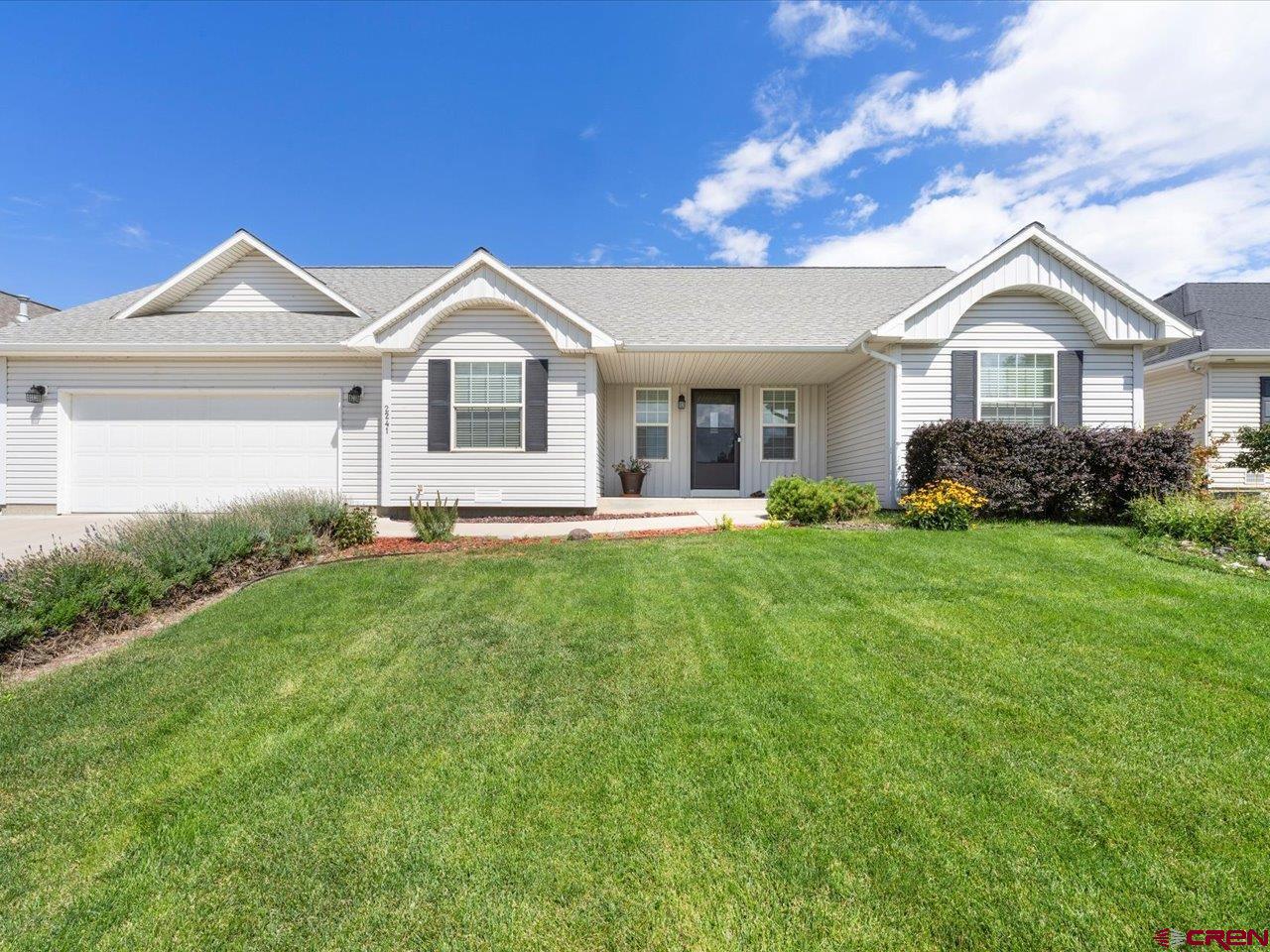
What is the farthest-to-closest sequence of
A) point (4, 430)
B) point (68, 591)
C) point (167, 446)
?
point (167, 446)
point (4, 430)
point (68, 591)

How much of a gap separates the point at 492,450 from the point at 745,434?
5.79 m

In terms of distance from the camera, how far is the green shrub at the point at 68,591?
3967 millimetres

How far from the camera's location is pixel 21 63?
368 inches

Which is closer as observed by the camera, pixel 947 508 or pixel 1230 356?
pixel 947 508

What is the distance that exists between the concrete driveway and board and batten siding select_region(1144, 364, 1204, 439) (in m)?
20.3

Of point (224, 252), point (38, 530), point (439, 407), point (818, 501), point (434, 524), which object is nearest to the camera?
point (434, 524)

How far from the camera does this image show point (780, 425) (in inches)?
485

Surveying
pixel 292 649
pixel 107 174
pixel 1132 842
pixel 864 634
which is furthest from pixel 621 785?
pixel 107 174

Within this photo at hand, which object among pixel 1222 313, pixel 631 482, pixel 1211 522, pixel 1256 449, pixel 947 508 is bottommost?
pixel 1211 522

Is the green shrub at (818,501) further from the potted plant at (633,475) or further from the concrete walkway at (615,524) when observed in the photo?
the potted plant at (633,475)

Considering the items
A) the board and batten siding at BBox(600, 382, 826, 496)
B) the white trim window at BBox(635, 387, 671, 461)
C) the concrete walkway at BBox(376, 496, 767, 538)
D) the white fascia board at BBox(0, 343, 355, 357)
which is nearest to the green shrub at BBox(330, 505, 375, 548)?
the concrete walkway at BBox(376, 496, 767, 538)

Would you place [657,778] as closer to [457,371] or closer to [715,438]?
[457,371]

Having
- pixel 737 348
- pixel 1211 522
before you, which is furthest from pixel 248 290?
pixel 1211 522

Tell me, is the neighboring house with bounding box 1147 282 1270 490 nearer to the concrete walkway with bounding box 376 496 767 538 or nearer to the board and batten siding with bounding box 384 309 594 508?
the concrete walkway with bounding box 376 496 767 538
